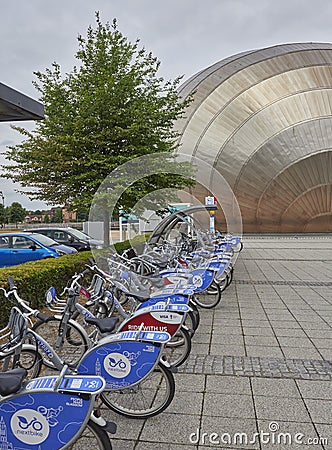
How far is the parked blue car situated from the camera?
11.3 meters

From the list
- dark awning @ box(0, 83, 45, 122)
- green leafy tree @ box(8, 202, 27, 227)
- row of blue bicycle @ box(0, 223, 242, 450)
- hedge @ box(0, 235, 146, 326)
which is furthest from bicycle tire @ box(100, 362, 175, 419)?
green leafy tree @ box(8, 202, 27, 227)

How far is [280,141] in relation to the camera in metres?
25.6

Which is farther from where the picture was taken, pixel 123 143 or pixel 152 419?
pixel 123 143

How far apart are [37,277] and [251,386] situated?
398 centimetres

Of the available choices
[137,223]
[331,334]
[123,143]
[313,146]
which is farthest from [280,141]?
[331,334]

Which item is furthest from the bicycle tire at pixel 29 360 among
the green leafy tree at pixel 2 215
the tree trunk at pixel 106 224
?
the green leafy tree at pixel 2 215

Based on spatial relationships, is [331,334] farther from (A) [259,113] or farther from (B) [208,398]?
(A) [259,113]

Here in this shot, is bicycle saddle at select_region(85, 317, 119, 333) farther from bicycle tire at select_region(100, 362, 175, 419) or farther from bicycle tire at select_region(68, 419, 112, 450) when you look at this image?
bicycle tire at select_region(68, 419, 112, 450)

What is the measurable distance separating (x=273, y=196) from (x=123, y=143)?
17.0 metres

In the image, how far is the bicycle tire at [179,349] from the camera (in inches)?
172

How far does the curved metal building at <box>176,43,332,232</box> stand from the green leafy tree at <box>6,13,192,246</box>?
1497 cm

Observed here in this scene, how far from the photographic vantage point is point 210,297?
24.5ft

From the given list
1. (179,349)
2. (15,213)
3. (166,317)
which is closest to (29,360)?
(166,317)

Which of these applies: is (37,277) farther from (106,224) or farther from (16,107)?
(106,224)
